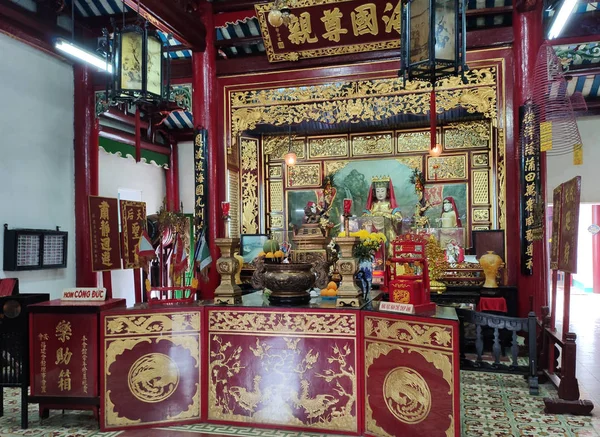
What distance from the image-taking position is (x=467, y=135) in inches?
293

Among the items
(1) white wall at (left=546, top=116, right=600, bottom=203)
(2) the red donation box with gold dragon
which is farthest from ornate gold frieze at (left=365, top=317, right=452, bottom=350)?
(1) white wall at (left=546, top=116, right=600, bottom=203)

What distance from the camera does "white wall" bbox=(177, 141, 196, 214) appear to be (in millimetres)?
9336

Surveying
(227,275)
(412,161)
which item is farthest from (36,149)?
(412,161)

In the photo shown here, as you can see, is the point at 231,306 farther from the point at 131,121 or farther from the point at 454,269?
the point at 131,121

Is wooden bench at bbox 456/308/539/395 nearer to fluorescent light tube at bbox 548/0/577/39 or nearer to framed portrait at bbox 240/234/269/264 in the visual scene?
fluorescent light tube at bbox 548/0/577/39

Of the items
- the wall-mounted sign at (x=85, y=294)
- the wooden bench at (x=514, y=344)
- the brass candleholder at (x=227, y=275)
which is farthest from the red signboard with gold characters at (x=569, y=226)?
the wall-mounted sign at (x=85, y=294)

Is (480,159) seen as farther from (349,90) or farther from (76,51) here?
(76,51)

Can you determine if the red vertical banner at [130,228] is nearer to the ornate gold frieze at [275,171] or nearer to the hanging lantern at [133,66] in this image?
the hanging lantern at [133,66]

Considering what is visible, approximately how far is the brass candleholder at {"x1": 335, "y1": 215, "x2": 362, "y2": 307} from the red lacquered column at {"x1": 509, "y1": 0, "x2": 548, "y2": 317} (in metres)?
2.72

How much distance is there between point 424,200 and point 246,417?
5.16 m

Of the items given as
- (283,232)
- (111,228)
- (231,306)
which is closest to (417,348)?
(231,306)

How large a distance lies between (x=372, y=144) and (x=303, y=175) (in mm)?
1210

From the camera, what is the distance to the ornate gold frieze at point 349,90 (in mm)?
5504

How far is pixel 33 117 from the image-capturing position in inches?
230
